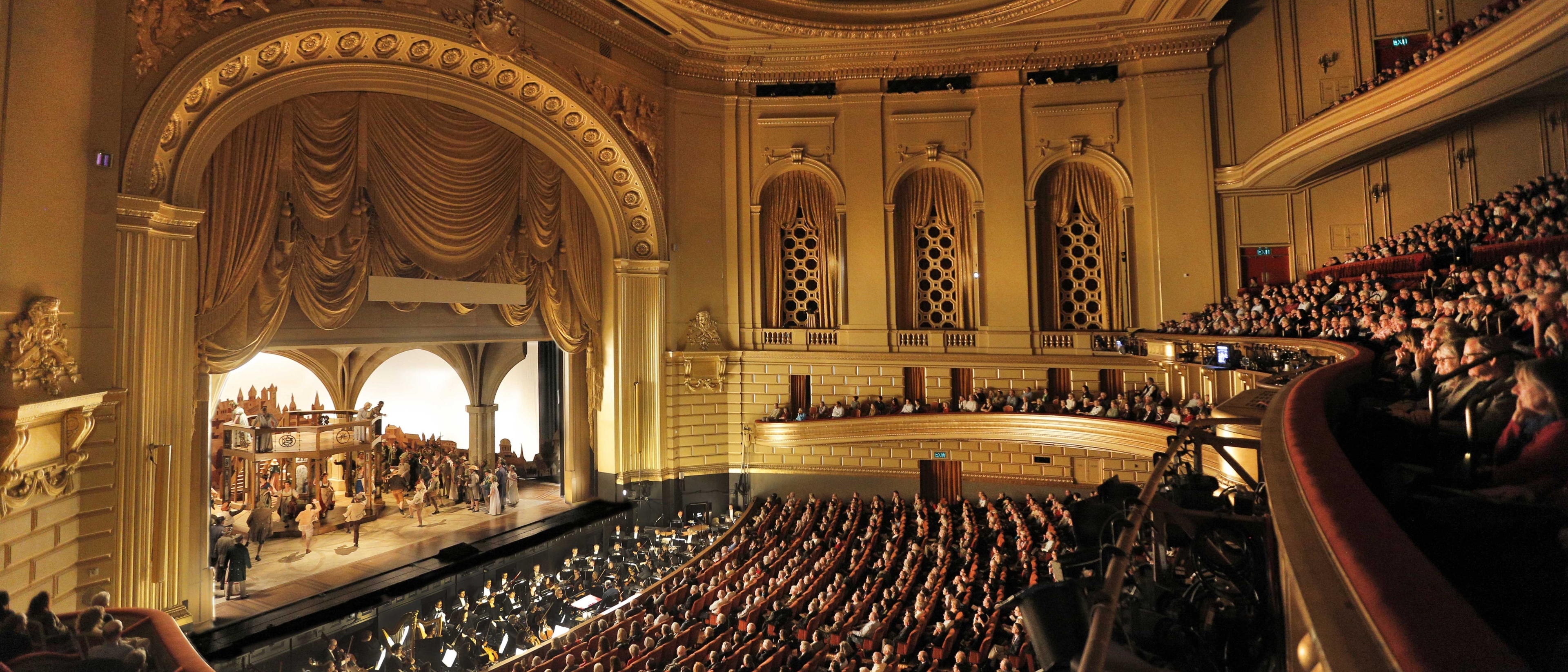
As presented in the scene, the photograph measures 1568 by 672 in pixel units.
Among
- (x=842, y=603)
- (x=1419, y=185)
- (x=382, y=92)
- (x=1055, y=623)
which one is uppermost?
(x=382, y=92)

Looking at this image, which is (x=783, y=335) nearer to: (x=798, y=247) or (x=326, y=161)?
(x=798, y=247)

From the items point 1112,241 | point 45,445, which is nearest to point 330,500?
point 45,445

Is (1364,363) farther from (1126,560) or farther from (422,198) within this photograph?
(422,198)

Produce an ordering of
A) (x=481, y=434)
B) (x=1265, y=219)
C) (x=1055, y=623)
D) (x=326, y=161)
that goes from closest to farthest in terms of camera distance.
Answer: (x=1055, y=623), (x=326, y=161), (x=1265, y=219), (x=481, y=434)

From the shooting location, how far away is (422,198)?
11.5m

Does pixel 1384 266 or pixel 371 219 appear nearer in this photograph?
pixel 1384 266

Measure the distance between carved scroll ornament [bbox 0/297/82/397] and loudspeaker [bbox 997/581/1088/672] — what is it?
28.7 ft

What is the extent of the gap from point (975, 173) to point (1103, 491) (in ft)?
39.0

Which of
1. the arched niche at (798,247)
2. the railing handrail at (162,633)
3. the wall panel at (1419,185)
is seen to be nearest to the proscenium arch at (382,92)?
the arched niche at (798,247)

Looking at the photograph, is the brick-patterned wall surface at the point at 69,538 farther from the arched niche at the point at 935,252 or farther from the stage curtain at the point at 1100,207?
the stage curtain at the point at 1100,207

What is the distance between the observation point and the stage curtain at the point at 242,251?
913cm

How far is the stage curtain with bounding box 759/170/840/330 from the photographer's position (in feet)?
50.5

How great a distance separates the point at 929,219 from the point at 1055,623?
538 inches

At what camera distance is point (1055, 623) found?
2.34 m
